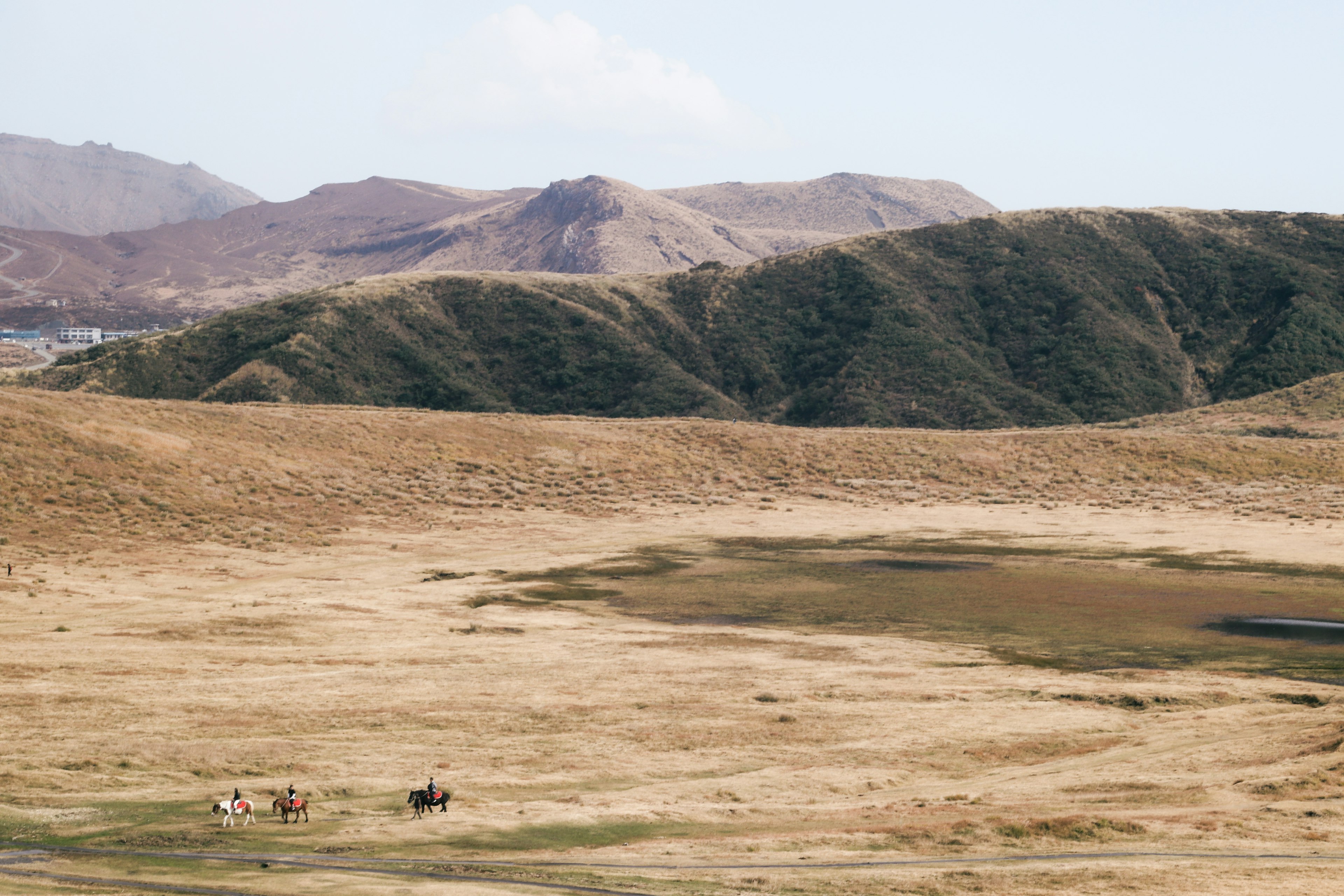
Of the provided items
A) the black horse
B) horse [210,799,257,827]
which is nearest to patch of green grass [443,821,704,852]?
the black horse

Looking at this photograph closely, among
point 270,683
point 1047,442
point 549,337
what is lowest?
point 270,683

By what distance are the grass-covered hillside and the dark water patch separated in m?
83.3

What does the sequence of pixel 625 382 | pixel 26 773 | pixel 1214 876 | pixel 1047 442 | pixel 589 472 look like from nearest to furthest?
pixel 1214 876, pixel 26 773, pixel 589 472, pixel 1047 442, pixel 625 382

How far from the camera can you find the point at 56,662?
27.1 meters

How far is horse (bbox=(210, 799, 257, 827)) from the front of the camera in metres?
15.8

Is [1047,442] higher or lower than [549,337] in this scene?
lower

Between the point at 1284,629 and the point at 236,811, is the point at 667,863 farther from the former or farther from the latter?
the point at 1284,629

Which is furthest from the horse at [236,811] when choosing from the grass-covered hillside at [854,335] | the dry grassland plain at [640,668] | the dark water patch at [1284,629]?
the grass-covered hillside at [854,335]

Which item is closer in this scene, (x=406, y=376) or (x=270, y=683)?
(x=270, y=683)

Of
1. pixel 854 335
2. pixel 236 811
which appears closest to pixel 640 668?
pixel 236 811

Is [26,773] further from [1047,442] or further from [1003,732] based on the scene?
[1047,442]

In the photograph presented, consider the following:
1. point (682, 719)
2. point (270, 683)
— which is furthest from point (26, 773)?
point (682, 719)

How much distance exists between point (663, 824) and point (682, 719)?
22.4ft

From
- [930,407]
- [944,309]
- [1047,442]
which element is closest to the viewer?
[1047,442]
